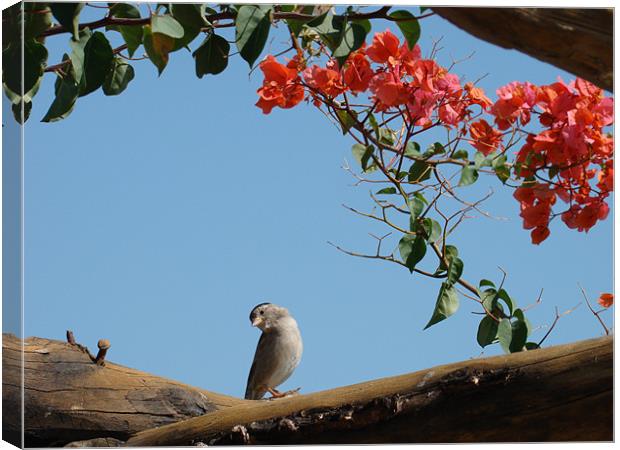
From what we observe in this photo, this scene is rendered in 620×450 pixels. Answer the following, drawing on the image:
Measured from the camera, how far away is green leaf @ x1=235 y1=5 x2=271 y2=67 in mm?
1590

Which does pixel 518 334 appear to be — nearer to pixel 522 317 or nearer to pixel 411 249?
pixel 522 317

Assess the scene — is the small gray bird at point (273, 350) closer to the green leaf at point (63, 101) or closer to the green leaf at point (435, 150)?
the green leaf at point (435, 150)

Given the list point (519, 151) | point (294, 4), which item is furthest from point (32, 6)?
point (519, 151)

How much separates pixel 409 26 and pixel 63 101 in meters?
0.66

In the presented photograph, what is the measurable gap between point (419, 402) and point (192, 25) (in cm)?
80

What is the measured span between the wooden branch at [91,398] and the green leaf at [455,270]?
1.89ft

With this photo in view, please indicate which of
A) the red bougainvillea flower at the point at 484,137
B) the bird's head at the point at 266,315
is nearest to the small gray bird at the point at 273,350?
the bird's head at the point at 266,315

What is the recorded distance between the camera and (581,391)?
1.63 meters

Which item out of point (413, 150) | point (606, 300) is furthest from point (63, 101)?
point (606, 300)

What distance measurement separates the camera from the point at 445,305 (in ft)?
6.26

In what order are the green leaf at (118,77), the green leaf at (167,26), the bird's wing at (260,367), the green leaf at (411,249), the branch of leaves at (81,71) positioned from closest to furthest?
the green leaf at (167,26)
the branch of leaves at (81,71)
the green leaf at (118,77)
the green leaf at (411,249)
the bird's wing at (260,367)

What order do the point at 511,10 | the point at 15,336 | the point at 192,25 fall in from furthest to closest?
the point at 15,336
the point at 192,25
the point at 511,10

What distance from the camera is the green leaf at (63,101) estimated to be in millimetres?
1669

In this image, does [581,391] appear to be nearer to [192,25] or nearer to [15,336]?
[192,25]
